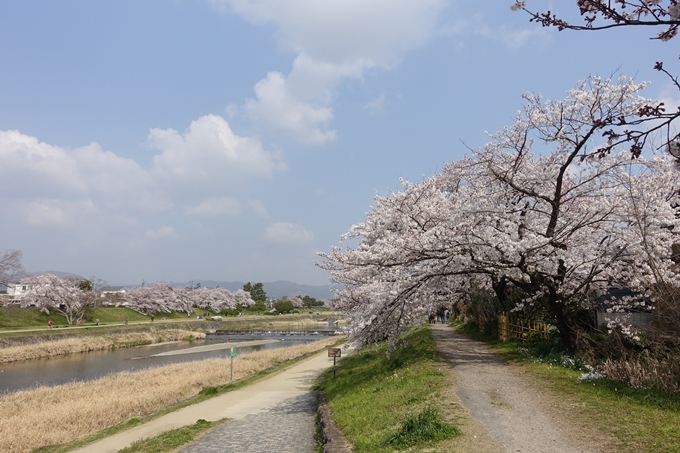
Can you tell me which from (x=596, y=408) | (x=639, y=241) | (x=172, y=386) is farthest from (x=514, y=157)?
(x=172, y=386)

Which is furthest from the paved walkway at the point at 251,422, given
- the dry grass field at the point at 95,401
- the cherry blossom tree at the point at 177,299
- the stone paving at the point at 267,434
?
the cherry blossom tree at the point at 177,299

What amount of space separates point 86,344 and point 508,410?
36.6 metres

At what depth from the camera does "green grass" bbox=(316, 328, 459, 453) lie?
6.16 metres

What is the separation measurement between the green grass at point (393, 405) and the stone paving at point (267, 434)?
0.86 m

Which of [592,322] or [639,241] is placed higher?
[639,241]

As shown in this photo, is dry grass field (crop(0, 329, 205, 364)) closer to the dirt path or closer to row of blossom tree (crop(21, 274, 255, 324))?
row of blossom tree (crop(21, 274, 255, 324))

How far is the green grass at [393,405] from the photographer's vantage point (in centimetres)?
616

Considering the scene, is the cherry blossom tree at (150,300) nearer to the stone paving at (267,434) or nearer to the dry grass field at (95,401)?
the dry grass field at (95,401)

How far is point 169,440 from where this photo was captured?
962 centimetres

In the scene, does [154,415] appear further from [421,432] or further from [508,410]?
[508,410]

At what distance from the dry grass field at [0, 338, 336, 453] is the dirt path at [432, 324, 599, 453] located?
1073cm

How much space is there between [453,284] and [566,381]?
201 inches

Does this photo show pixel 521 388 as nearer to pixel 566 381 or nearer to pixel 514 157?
pixel 566 381

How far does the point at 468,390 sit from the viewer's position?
8.45m
